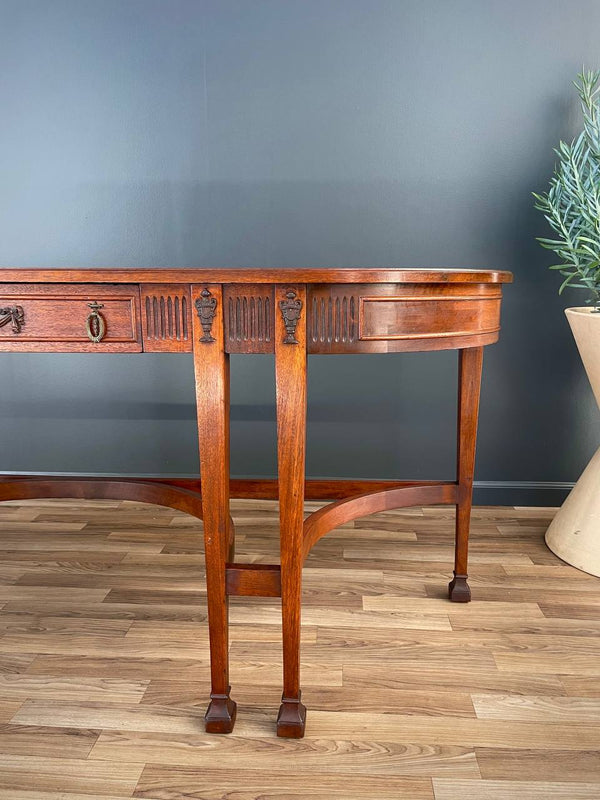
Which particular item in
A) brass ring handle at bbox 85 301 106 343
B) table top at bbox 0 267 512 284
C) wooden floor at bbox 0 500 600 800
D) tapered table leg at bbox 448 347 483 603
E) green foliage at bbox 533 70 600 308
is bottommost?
wooden floor at bbox 0 500 600 800

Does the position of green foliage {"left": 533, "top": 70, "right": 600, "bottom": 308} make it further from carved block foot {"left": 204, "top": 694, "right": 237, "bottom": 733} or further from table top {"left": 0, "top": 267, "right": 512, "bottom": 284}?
carved block foot {"left": 204, "top": 694, "right": 237, "bottom": 733}

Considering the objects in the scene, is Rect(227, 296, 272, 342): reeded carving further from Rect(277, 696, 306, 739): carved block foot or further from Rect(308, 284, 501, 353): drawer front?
Rect(277, 696, 306, 739): carved block foot

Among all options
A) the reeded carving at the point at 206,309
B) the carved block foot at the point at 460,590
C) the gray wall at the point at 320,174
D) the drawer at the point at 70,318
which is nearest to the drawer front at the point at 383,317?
the reeded carving at the point at 206,309

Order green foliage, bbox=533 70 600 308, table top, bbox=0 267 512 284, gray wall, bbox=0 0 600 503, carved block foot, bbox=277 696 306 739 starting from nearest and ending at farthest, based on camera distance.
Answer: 1. table top, bbox=0 267 512 284
2. carved block foot, bbox=277 696 306 739
3. green foliage, bbox=533 70 600 308
4. gray wall, bbox=0 0 600 503

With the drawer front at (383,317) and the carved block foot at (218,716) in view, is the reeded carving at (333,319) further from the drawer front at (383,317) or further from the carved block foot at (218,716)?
the carved block foot at (218,716)

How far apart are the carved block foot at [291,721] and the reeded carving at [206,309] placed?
775 millimetres

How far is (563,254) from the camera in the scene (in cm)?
219

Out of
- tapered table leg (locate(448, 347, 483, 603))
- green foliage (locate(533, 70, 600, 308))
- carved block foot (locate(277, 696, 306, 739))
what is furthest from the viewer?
green foliage (locate(533, 70, 600, 308))

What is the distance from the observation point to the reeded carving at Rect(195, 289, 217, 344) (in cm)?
129

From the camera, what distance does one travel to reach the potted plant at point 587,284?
2102 mm

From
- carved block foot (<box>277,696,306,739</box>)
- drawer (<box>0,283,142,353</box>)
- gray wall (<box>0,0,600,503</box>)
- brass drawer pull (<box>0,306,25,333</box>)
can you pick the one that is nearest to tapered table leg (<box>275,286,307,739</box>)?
carved block foot (<box>277,696,306,739</box>)

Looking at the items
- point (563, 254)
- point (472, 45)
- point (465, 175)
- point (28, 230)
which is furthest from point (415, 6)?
point (28, 230)

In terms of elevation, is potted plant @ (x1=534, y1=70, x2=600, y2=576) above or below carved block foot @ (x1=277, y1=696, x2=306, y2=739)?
above

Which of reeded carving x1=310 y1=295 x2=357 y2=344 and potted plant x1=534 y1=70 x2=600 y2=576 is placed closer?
reeded carving x1=310 y1=295 x2=357 y2=344
